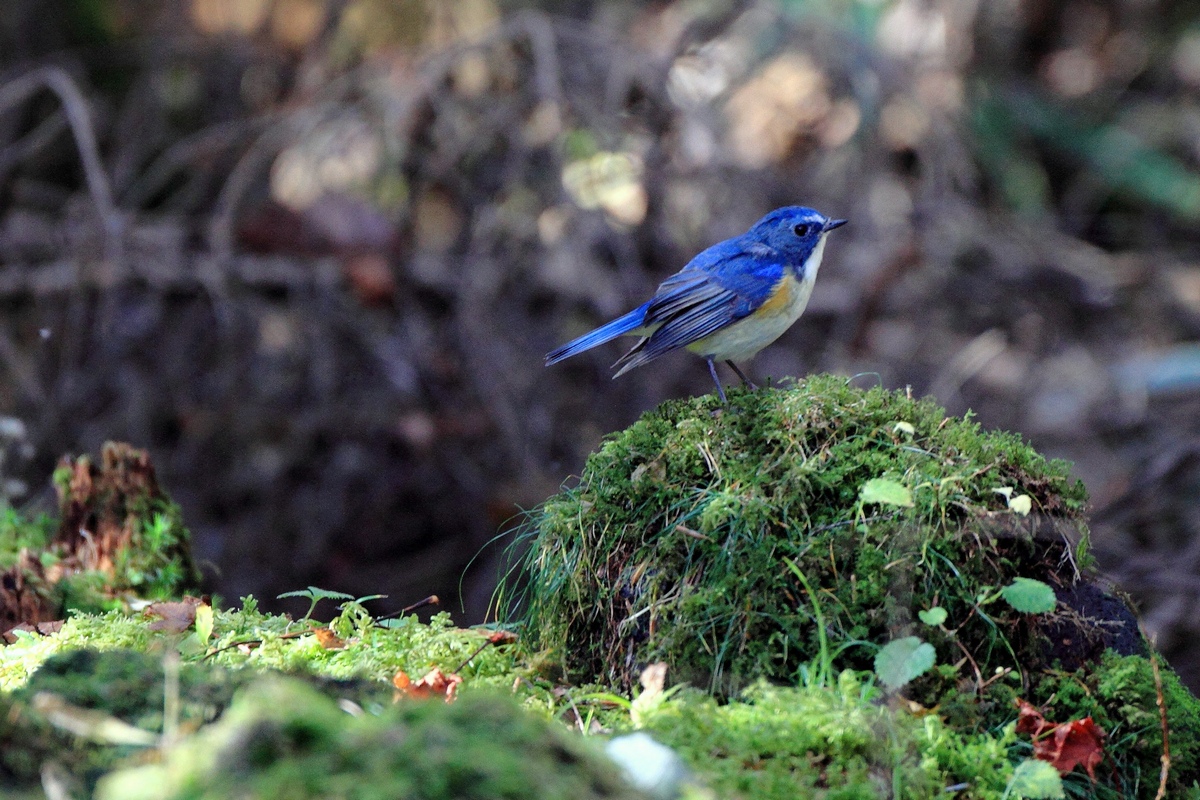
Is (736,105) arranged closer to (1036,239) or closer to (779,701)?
(1036,239)

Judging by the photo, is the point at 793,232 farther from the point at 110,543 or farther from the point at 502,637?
the point at 110,543

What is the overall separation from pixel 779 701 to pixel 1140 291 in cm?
958

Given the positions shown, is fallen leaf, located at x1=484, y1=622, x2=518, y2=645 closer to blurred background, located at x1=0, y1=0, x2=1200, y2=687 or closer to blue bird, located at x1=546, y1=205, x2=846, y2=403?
blue bird, located at x1=546, y1=205, x2=846, y2=403

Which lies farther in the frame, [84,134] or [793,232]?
[84,134]

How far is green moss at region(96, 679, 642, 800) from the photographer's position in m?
1.73

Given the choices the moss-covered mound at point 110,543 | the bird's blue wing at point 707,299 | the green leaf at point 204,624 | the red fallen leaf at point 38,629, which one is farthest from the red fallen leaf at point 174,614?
the bird's blue wing at point 707,299

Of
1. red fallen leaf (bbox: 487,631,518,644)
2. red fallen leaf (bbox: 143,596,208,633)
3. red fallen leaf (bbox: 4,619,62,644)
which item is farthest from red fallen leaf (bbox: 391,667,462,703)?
red fallen leaf (bbox: 4,619,62,644)

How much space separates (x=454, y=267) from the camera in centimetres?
812

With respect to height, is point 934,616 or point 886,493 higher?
point 886,493

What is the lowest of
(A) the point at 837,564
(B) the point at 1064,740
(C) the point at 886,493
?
(B) the point at 1064,740

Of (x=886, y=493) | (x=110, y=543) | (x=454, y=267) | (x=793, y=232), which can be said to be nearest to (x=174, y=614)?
(x=110, y=543)

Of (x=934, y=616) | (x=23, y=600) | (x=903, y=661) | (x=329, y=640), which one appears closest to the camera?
(x=903, y=661)

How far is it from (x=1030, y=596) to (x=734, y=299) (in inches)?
85.6

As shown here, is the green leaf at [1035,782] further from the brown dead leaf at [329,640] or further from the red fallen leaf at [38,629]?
the red fallen leaf at [38,629]
